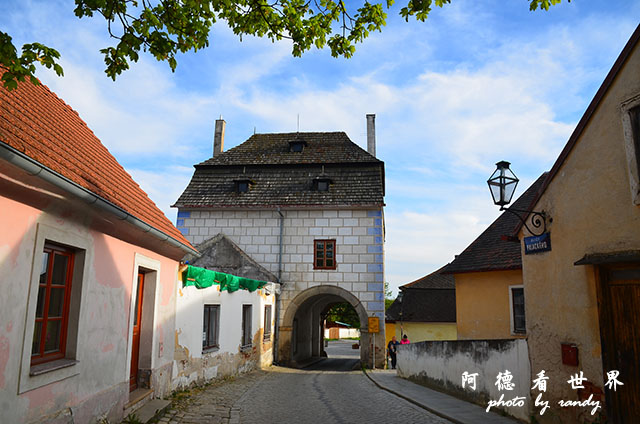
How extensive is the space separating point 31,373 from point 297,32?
193 inches

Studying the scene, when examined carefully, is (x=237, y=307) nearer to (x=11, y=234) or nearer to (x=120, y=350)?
(x=120, y=350)

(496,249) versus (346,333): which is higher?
(496,249)

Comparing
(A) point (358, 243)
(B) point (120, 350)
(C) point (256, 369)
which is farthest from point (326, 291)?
(B) point (120, 350)

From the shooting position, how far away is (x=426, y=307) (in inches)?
1125

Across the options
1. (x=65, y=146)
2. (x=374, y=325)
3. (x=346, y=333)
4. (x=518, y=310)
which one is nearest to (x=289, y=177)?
(x=374, y=325)

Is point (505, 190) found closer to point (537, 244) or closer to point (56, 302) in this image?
point (537, 244)

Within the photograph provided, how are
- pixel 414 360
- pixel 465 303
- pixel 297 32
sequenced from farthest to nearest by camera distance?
pixel 465 303 → pixel 414 360 → pixel 297 32

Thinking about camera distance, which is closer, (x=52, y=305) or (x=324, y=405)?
(x=52, y=305)

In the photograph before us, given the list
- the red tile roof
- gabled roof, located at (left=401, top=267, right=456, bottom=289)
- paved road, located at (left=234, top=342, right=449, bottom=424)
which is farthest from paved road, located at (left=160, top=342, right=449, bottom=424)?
gabled roof, located at (left=401, top=267, right=456, bottom=289)

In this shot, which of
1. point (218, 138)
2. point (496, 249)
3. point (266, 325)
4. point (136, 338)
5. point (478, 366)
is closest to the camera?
point (136, 338)

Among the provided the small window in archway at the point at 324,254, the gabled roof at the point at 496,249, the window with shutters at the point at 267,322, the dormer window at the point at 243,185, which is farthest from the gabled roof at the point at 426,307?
the gabled roof at the point at 496,249

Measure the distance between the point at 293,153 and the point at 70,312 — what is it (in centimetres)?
1750

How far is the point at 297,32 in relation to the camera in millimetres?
6043

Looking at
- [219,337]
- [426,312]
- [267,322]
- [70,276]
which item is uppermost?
[70,276]
